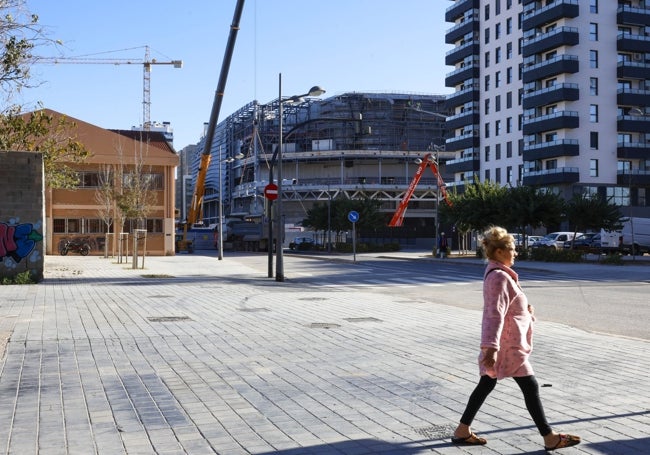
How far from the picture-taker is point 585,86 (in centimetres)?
6700

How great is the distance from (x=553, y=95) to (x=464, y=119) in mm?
17078

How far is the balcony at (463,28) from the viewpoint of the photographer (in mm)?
81500

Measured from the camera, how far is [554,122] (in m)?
66.8

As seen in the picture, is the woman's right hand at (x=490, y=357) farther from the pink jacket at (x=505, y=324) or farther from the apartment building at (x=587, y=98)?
the apartment building at (x=587, y=98)

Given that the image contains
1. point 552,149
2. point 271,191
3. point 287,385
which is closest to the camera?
point 287,385

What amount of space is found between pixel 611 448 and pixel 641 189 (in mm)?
70686

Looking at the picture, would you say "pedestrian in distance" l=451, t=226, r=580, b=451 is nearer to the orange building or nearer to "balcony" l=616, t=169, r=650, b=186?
the orange building

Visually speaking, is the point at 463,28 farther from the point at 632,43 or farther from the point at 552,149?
the point at 552,149

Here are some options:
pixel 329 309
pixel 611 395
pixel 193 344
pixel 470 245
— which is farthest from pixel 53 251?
pixel 611 395

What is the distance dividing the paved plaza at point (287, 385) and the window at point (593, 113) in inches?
2311

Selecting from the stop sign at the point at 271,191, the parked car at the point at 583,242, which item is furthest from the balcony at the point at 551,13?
the stop sign at the point at 271,191

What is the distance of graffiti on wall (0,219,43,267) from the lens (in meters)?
20.7

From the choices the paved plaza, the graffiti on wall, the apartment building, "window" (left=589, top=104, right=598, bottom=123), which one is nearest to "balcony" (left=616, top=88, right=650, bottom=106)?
the apartment building

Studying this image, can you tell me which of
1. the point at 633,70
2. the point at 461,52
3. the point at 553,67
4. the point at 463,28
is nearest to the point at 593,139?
the point at 633,70
